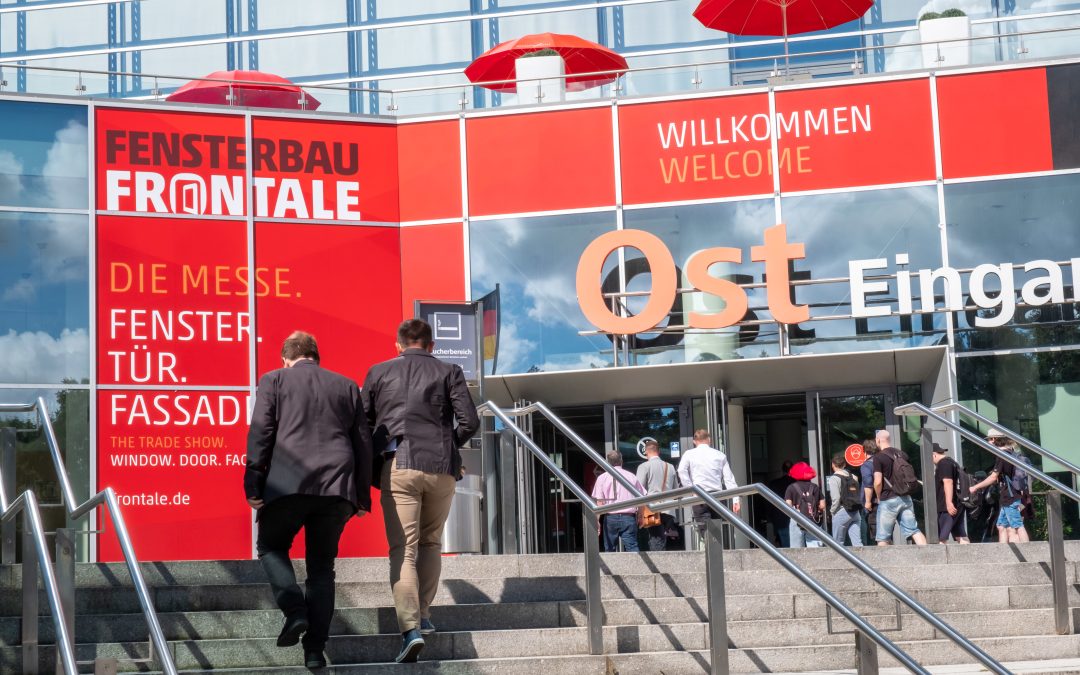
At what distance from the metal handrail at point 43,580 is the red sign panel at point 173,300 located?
8328 mm

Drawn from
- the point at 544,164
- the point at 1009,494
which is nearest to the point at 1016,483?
the point at 1009,494

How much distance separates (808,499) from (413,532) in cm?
791

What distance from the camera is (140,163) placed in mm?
16250

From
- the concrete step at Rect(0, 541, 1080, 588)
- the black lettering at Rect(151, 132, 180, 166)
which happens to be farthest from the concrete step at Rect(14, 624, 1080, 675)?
the black lettering at Rect(151, 132, 180, 166)

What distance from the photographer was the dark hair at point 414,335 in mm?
7637

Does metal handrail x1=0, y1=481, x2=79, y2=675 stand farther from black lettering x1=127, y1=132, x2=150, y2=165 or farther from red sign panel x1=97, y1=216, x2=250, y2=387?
black lettering x1=127, y1=132, x2=150, y2=165

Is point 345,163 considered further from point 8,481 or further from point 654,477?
point 8,481

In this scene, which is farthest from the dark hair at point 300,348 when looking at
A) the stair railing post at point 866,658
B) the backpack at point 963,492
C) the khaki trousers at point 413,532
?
the backpack at point 963,492

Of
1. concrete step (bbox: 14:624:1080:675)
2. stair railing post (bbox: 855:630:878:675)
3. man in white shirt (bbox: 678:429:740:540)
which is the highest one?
man in white shirt (bbox: 678:429:740:540)

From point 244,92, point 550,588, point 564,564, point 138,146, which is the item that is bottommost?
point 550,588

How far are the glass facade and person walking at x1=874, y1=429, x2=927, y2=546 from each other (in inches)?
225

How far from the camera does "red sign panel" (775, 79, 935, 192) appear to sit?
54.4 feet

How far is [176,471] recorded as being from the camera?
15.7 meters

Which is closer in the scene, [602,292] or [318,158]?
[602,292]
